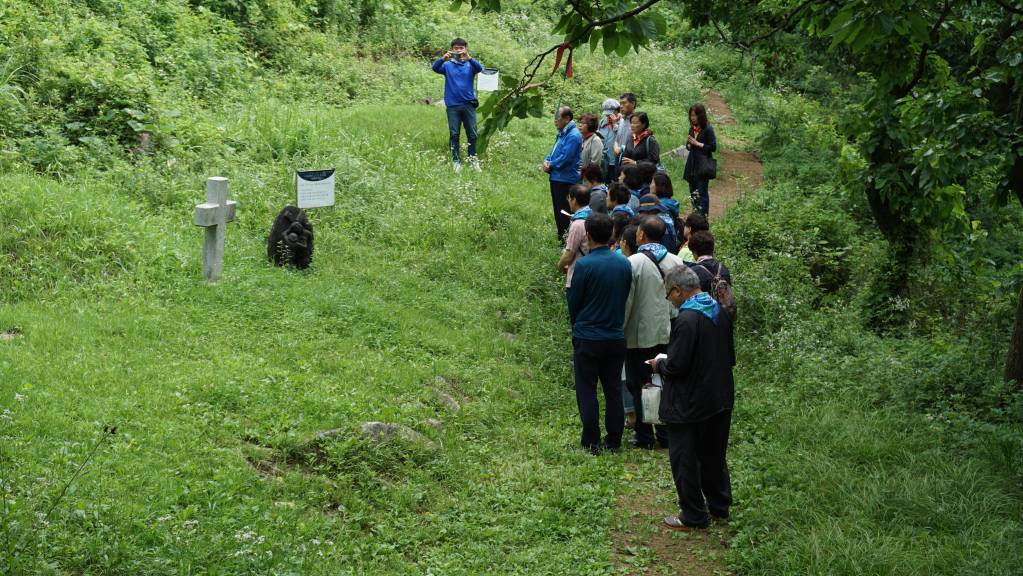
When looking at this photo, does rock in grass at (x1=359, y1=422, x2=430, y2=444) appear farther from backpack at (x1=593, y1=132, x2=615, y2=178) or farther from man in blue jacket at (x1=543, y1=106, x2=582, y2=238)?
backpack at (x1=593, y1=132, x2=615, y2=178)

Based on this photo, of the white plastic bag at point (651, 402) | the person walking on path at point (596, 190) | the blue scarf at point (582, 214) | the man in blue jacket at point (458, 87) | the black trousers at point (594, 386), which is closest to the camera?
the white plastic bag at point (651, 402)

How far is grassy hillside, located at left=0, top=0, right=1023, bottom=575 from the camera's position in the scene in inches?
225

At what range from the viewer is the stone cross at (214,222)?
8812mm

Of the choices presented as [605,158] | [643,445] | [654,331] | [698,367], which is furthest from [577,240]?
[605,158]

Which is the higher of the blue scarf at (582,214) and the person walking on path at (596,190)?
the person walking on path at (596,190)

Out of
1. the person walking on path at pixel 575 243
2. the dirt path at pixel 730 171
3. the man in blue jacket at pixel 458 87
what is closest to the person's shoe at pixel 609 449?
the person walking on path at pixel 575 243

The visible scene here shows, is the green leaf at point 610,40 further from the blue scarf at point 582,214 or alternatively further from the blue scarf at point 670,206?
the blue scarf at point 670,206

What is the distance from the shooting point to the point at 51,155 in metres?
10.3

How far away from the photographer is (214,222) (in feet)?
29.1

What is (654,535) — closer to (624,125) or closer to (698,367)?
(698,367)

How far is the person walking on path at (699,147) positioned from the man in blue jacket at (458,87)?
3384 millimetres

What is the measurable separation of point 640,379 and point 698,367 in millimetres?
1769

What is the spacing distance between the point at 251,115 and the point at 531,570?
935 centimetres

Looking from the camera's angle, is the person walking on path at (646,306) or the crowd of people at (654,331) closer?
the crowd of people at (654,331)
